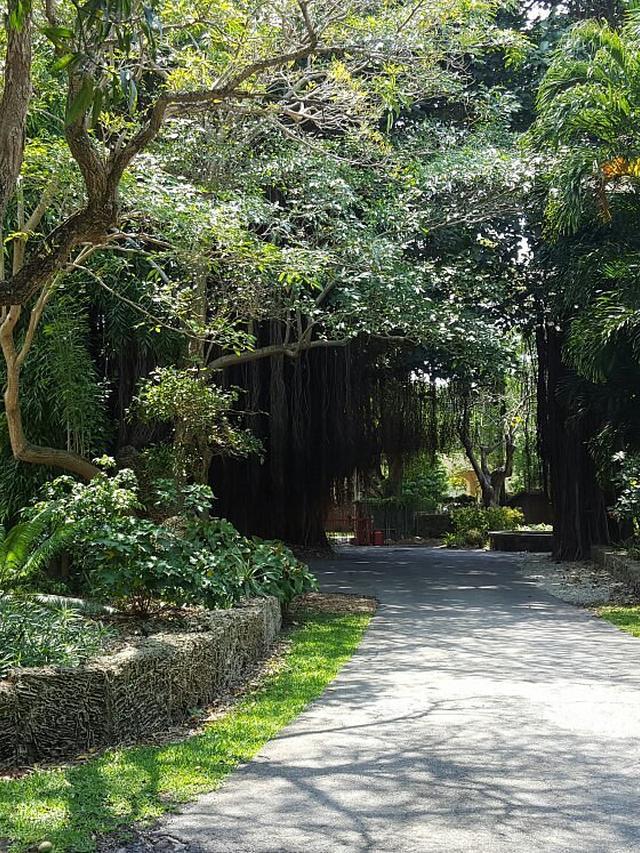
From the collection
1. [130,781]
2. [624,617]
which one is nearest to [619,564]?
[624,617]

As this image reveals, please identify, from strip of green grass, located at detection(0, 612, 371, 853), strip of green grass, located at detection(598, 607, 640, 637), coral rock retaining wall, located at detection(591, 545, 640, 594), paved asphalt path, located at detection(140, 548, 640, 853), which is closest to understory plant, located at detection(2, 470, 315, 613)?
strip of green grass, located at detection(0, 612, 371, 853)

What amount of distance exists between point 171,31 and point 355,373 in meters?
11.6

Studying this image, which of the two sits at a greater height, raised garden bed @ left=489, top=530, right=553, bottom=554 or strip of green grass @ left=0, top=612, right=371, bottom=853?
raised garden bed @ left=489, top=530, right=553, bottom=554

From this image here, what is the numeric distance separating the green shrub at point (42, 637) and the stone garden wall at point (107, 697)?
187mm

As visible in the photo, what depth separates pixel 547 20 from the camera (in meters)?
18.2

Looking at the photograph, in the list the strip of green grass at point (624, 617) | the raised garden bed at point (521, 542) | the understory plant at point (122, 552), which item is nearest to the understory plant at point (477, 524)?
the raised garden bed at point (521, 542)

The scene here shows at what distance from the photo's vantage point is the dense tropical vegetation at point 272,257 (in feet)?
26.2

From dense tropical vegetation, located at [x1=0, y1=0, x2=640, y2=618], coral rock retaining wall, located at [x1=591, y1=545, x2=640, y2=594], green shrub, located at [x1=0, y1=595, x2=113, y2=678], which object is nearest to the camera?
green shrub, located at [x1=0, y1=595, x2=113, y2=678]

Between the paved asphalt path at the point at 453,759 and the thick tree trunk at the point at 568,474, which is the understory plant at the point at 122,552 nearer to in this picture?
the paved asphalt path at the point at 453,759

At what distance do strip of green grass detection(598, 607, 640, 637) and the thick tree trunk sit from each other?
8.08 metres

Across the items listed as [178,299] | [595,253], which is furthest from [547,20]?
[178,299]

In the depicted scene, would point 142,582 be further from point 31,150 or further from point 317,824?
point 31,150

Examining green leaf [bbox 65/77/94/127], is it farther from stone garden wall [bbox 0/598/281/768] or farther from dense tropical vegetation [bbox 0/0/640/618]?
stone garden wall [bbox 0/598/281/768]

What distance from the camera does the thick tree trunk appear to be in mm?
20469
